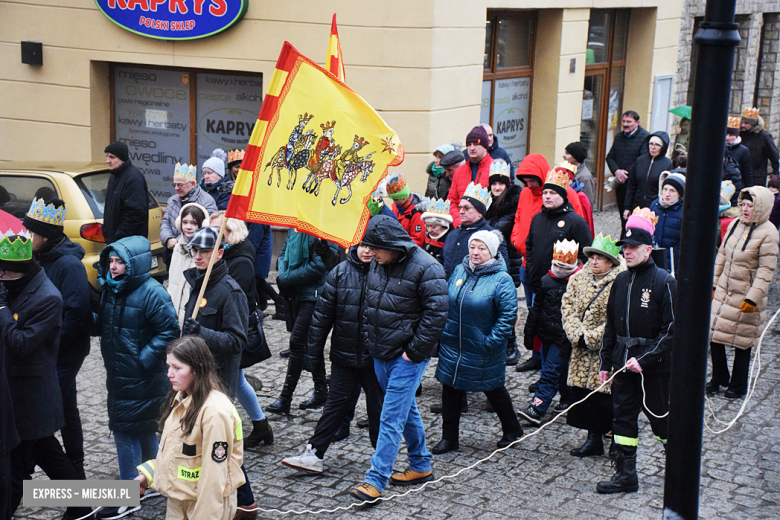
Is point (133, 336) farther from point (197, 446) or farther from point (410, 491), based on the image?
point (410, 491)

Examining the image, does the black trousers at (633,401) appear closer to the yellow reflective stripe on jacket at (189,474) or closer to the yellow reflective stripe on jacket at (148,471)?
the yellow reflective stripe on jacket at (189,474)

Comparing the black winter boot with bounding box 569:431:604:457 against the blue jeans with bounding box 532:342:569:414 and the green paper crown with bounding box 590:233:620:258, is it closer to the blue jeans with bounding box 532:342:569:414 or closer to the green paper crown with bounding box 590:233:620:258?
the blue jeans with bounding box 532:342:569:414

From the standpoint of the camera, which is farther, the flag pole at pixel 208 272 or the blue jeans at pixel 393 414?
the blue jeans at pixel 393 414

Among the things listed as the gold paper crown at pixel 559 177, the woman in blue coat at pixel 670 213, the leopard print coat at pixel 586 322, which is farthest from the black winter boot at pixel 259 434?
the woman in blue coat at pixel 670 213

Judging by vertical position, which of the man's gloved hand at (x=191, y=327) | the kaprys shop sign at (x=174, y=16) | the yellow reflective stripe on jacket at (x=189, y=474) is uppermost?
the kaprys shop sign at (x=174, y=16)

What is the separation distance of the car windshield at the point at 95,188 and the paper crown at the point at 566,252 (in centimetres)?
509

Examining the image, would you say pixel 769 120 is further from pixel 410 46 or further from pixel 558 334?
pixel 558 334

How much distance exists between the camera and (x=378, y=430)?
6.53 meters

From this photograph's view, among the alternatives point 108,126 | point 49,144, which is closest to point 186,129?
point 108,126

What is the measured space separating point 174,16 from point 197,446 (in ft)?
30.3

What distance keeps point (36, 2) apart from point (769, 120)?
16.6 meters

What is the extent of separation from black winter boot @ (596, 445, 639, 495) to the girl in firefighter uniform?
2607mm

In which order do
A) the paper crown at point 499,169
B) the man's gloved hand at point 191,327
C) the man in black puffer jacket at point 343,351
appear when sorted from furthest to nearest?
the paper crown at point 499,169
the man in black puffer jacket at point 343,351
the man's gloved hand at point 191,327

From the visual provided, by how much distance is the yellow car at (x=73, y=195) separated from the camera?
9883 millimetres
